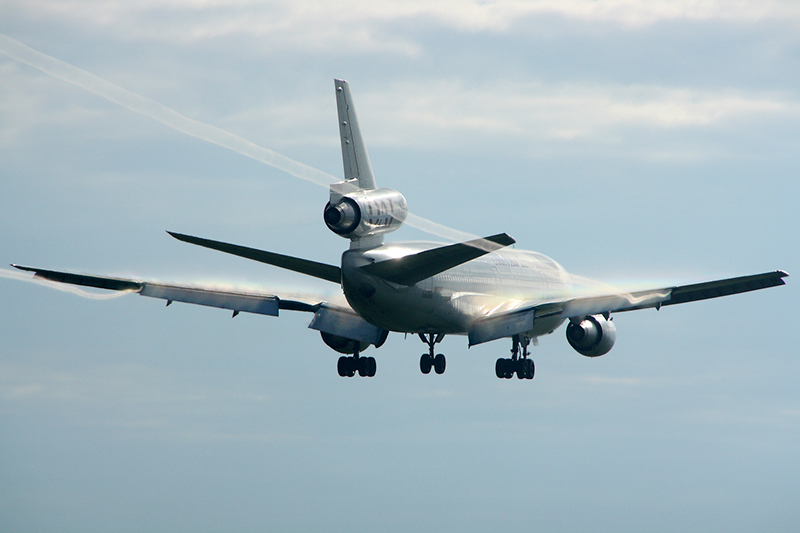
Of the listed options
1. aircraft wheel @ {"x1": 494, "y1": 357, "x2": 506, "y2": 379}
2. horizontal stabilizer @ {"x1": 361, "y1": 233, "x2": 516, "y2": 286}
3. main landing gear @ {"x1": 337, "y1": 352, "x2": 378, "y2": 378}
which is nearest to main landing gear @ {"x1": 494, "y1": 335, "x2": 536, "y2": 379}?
aircraft wheel @ {"x1": 494, "y1": 357, "x2": 506, "y2": 379}

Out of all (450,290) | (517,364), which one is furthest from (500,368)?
(450,290)

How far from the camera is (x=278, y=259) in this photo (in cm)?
3111

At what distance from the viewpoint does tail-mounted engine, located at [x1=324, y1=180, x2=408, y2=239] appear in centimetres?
2923

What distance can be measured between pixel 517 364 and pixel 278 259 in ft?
44.1

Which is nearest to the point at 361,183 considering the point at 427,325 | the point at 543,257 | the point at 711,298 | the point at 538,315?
the point at 427,325

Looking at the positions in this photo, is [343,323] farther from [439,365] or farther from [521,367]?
[521,367]

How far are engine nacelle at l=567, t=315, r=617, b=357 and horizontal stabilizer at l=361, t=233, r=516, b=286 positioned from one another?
10.4 metres

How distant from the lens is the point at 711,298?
103 feet

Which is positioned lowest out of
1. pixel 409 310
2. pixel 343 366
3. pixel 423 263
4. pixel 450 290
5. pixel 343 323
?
pixel 343 366

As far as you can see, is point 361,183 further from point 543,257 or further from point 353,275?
point 543,257

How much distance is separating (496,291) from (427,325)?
5564 millimetres

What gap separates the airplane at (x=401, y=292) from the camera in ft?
97.3

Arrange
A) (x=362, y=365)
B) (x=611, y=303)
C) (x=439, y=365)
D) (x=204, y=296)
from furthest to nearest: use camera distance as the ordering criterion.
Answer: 1. (x=362, y=365)
2. (x=439, y=365)
3. (x=204, y=296)
4. (x=611, y=303)

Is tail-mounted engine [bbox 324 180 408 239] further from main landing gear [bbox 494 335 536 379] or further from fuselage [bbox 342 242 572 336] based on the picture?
main landing gear [bbox 494 335 536 379]
